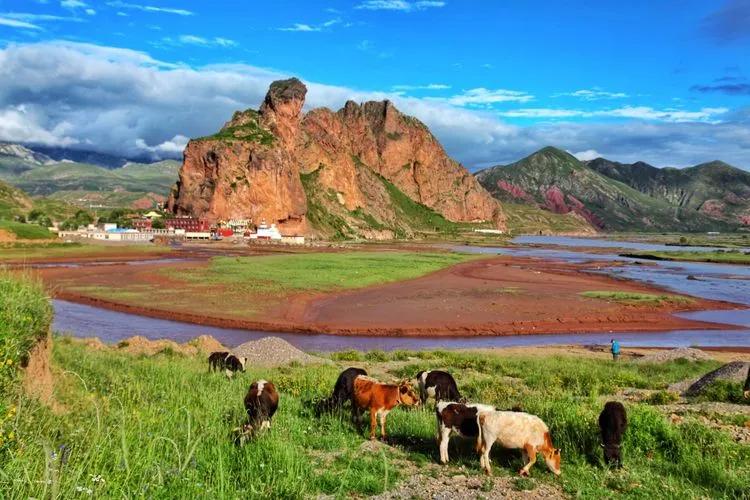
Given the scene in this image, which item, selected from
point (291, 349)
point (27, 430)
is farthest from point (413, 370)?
point (27, 430)

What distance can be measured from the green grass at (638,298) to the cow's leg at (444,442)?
47.1m

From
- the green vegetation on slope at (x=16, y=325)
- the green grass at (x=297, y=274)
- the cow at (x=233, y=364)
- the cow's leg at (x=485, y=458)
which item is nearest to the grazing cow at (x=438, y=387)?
the cow's leg at (x=485, y=458)

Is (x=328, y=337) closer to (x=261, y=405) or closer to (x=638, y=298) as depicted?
(x=261, y=405)

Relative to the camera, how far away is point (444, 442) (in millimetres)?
9406

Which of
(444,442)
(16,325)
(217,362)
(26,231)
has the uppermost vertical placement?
(26,231)

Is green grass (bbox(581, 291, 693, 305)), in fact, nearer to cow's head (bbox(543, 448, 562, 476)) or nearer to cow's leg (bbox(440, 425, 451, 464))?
cow's head (bbox(543, 448, 562, 476))

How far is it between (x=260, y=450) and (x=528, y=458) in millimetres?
4321

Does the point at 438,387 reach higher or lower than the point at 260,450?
lower

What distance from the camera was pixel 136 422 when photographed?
8.03 meters

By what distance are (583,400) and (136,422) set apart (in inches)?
434

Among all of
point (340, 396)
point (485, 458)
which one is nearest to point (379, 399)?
point (340, 396)

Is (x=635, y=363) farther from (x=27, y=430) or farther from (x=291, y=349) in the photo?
(x=27, y=430)

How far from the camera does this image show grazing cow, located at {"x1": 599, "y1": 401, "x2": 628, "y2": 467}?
31.1 feet

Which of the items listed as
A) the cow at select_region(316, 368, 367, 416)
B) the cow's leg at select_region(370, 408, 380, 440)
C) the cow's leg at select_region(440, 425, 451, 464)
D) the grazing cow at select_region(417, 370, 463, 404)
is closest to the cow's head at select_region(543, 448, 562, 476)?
the cow's leg at select_region(440, 425, 451, 464)
